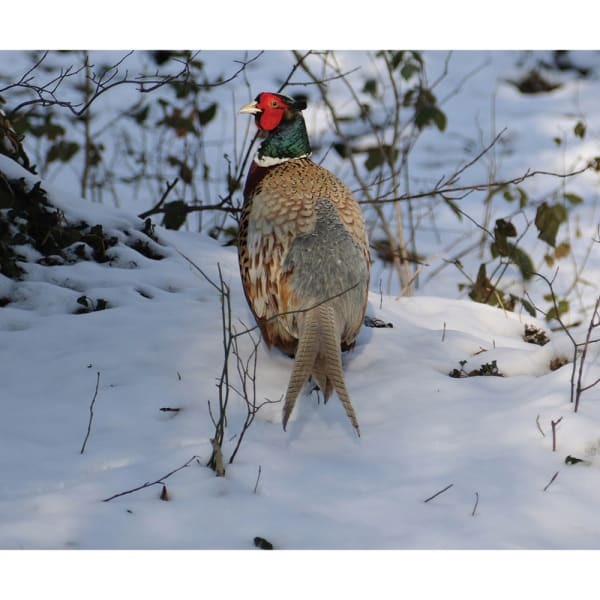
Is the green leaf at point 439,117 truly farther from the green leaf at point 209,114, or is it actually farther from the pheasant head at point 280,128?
the pheasant head at point 280,128

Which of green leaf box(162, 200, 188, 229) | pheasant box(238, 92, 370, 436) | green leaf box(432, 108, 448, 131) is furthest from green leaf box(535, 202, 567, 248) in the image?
green leaf box(162, 200, 188, 229)

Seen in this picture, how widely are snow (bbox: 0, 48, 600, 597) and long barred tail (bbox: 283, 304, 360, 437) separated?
0.56 ft

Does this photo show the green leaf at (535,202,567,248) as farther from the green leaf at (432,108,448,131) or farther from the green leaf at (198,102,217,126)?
the green leaf at (198,102,217,126)

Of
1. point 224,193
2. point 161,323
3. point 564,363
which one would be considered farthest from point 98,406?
point 224,193

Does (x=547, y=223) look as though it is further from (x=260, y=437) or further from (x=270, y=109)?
(x=260, y=437)

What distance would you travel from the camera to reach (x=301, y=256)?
3.19 m

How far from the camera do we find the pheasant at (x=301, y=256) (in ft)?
10.0

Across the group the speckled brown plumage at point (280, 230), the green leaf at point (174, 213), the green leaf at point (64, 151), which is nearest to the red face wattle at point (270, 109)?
the speckled brown plumage at point (280, 230)

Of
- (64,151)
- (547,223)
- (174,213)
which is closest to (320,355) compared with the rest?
(547,223)

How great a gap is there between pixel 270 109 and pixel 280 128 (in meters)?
0.08

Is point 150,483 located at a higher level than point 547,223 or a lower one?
lower

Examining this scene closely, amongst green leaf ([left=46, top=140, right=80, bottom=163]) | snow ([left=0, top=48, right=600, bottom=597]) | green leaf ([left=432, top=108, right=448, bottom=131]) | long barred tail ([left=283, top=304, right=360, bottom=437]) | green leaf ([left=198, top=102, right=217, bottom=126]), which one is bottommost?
snow ([left=0, top=48, right=600, bottom=597])

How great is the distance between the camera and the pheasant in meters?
3.05

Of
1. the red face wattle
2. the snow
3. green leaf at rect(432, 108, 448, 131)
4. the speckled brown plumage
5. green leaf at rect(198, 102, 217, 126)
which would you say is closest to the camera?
the snow
